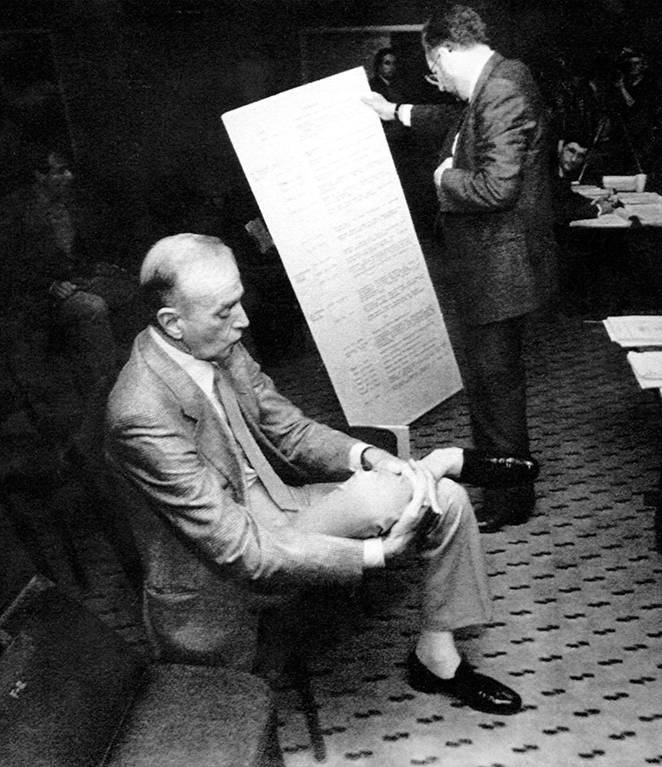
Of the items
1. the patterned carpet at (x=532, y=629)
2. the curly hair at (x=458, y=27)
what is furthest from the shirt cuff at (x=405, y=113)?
the patterned carpet at (x=532, y=629)

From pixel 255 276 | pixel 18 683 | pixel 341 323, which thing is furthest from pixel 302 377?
pixel 18 683

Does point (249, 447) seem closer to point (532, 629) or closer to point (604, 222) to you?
point (532, 629)

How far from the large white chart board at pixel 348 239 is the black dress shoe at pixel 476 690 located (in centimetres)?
87

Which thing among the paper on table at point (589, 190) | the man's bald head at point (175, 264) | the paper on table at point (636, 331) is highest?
the man's bald head at point (175, 264)

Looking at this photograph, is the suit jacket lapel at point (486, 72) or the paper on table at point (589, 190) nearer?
the suit jacket lapel at point (486, 72)

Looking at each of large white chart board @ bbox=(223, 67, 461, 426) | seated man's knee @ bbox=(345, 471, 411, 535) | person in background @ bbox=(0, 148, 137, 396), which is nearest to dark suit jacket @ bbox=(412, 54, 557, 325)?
large white chart board @ bbox=(223, 67, 461, 426)

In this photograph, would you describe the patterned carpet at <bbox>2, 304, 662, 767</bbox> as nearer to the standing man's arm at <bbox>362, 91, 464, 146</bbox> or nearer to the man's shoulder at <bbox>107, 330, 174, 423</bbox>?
the man's shoulder at <bbox>107, 330, 174, 423</bbox>

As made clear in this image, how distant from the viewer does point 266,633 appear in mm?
2195

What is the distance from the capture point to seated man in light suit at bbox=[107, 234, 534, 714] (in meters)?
1.92

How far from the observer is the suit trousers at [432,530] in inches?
83.5

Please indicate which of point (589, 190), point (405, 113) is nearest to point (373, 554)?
point (405, 113)

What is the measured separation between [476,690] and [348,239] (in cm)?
186

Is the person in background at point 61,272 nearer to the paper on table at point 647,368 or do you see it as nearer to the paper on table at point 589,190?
the paper on table at point 647,368

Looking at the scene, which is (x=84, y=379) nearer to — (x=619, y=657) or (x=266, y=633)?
(x=266, y=633)
